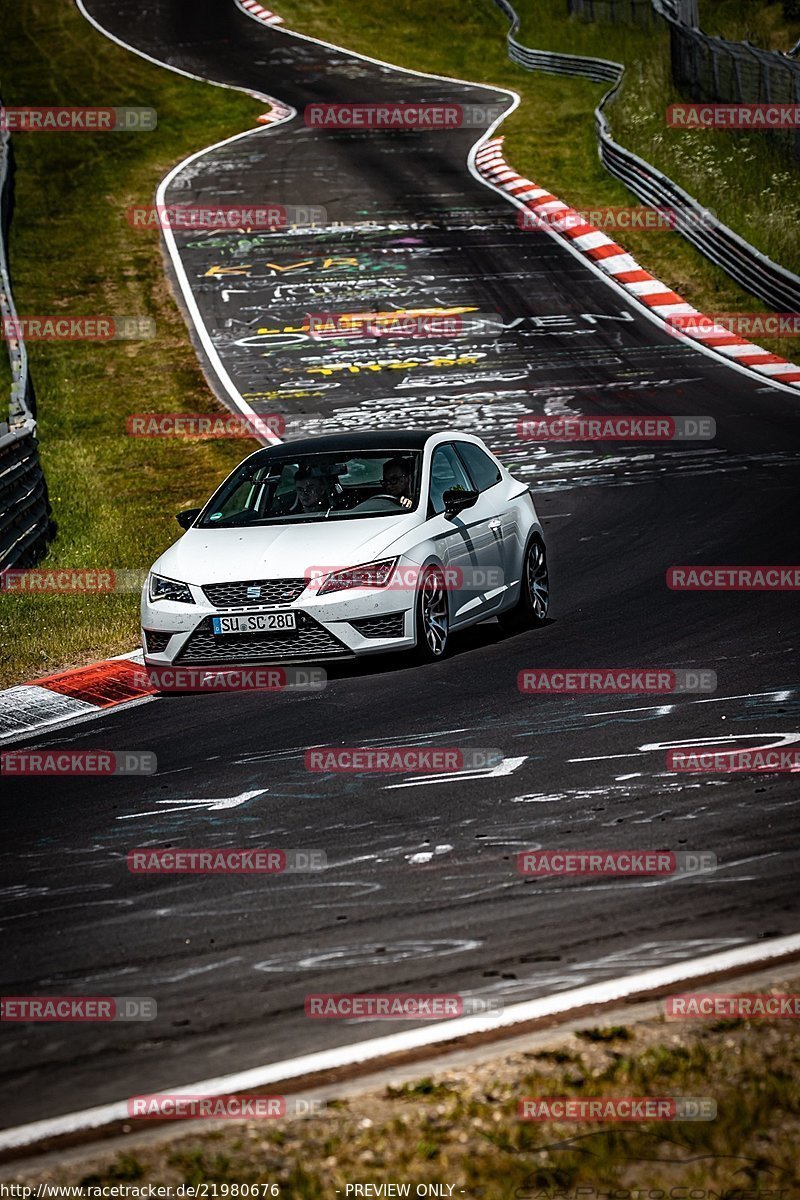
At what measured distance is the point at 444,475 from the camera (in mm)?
12453

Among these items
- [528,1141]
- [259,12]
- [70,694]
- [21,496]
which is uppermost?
[259,12]

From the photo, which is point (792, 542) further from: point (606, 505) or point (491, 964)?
point (491, 964)

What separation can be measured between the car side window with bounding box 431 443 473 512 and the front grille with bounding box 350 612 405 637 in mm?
1234

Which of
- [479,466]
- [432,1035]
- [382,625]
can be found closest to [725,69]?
[479,466]

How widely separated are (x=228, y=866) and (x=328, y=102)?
40632 millimetres

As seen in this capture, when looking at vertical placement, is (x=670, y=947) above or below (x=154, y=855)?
above

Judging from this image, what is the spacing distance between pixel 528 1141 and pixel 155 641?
7.26 meters

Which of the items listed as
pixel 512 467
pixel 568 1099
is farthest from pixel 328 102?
pixel 568 1099

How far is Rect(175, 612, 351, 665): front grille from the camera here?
11.0 metres

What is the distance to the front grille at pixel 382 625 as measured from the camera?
11.0 meters

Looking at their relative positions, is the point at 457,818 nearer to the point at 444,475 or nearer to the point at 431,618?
the point at 431,618

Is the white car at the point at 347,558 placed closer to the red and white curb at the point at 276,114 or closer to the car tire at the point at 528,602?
the car tire at the point at 528,602

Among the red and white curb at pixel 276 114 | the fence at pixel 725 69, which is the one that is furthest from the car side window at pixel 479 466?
the red and white curb at pixel 276 114

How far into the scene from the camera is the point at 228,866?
7293mm
